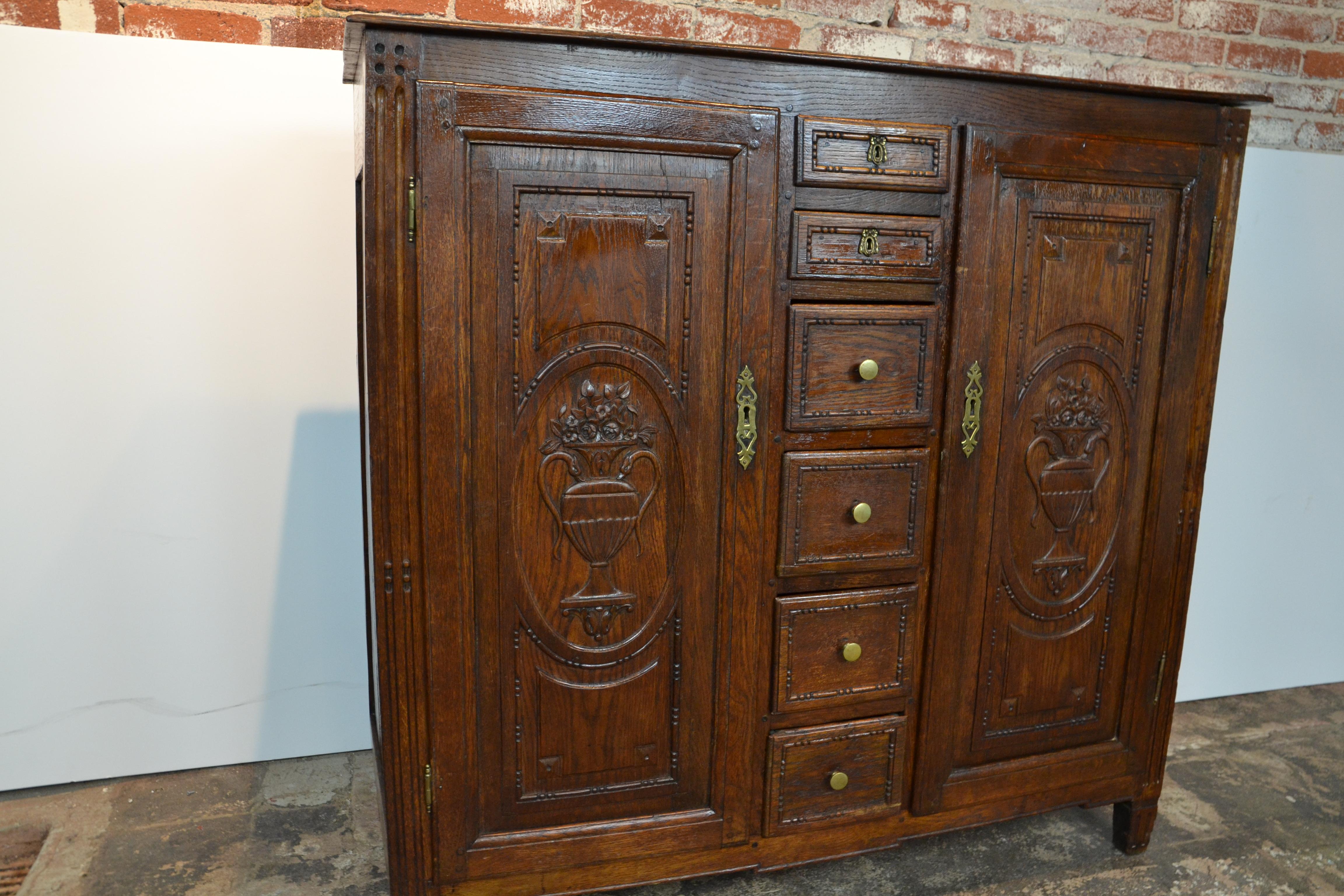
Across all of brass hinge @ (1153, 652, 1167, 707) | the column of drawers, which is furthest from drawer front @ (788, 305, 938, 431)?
A: brass hinge @ (1153, 652, 1167, 707)

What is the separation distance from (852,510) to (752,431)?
253 mm

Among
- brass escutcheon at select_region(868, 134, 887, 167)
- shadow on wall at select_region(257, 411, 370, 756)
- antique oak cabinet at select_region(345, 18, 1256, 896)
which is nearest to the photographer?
antique oak cabinet at select_region(345, 18, 1256, 896)

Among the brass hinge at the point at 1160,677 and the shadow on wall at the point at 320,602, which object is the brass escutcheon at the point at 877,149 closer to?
the brass hinge at the point at 1160,677

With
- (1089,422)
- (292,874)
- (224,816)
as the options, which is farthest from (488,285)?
(224,816)

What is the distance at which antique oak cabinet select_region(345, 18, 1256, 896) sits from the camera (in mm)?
1479

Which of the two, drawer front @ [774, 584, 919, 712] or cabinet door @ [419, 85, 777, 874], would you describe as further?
drawer front @ [774, 584, 919, 712]

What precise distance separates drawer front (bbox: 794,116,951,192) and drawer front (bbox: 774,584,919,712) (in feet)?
2.49

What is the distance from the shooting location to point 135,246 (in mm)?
2086

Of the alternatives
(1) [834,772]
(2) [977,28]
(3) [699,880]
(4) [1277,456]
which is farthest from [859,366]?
(4) [1277,456]

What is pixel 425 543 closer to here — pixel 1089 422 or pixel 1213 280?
pixel 1089 422

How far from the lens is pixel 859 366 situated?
5.44 ft

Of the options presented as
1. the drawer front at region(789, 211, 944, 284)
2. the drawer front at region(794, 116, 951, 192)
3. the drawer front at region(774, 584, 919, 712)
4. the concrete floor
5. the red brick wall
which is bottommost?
the concrete floor

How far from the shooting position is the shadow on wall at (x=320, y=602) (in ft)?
7.54

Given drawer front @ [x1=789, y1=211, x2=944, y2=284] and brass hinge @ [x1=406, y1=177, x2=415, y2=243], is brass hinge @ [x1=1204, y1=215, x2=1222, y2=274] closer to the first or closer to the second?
drawer front @ [x1=789, y1=211, x2=944, y2=284]
